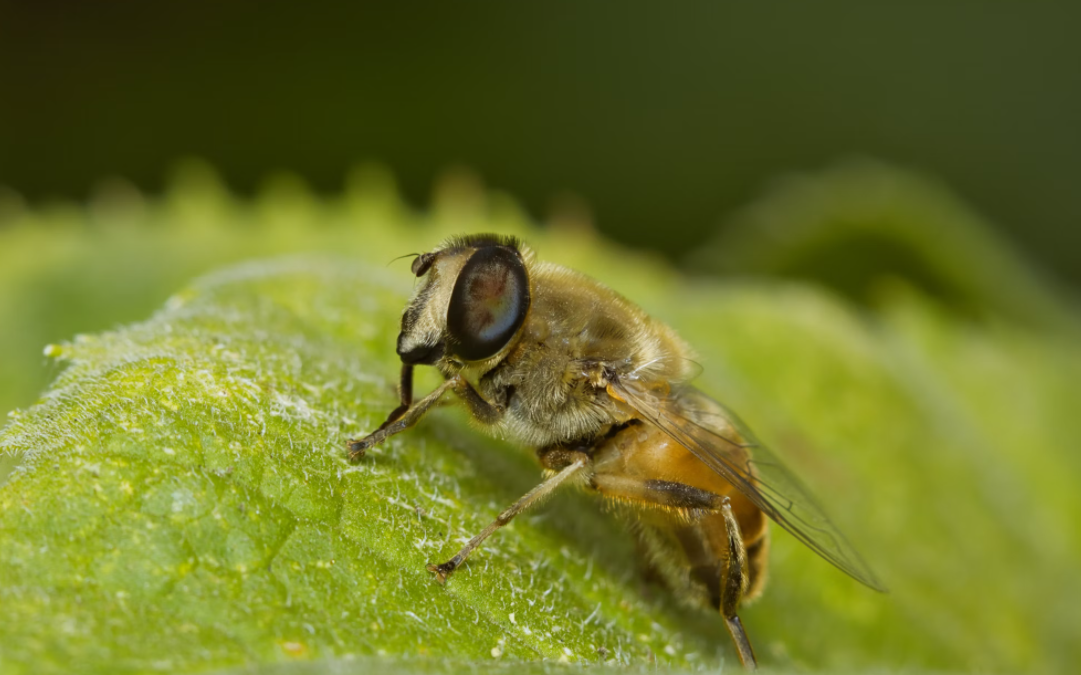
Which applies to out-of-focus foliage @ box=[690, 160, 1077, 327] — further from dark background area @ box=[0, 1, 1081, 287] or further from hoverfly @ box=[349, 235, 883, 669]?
hoverfly @ box=[349, 235, 883, 669]

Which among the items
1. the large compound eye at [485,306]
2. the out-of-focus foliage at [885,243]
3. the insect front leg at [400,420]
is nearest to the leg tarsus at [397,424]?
the insect front leg at [400,420]

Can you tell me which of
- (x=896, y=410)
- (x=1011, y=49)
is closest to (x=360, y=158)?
(x=896, y=410)

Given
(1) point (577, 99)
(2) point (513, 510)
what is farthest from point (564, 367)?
(1) point (577, 99)

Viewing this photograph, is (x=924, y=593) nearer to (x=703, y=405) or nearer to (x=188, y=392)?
(x=703, y=405)

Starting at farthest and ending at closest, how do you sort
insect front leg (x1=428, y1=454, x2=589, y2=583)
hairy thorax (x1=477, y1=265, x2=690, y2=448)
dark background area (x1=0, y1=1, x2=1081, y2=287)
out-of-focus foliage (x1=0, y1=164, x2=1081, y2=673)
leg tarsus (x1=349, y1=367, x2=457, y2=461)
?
dark background area (x1=0, y1=1, x2=1081, y2=287), hairy thorax (x1=477, y1=265, x2=690, y2=448), leg tarsus (x1=349, y1=367, x2=457, y2=461), insect front leg (x1=428, y1=454, x2=589, y2=583), out-of-focus foliage (x1=0, y1=164, x2=1081, y2=673)

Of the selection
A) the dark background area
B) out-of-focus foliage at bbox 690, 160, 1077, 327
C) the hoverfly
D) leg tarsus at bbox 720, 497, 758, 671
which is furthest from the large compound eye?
the dark background area

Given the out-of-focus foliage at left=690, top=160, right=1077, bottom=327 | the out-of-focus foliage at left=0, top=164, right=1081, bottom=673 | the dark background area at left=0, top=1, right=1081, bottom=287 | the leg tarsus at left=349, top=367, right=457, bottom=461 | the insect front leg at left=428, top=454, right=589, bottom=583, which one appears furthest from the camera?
the dark background area at left=0, top=1, right=1081, bottom=287

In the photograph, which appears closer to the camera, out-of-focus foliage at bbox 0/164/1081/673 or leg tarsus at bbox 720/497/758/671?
out-of-focus foliage at bbox 0/164/1081/673
